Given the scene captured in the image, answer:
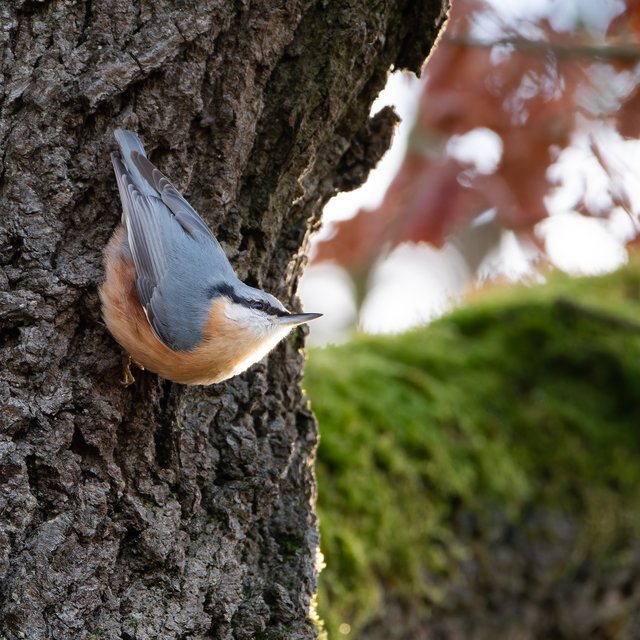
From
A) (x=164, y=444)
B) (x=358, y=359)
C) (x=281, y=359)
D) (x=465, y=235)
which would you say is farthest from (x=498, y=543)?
(x=465, y=235)

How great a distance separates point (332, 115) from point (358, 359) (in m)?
1.76

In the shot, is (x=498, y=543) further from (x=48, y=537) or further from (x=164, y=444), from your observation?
(x=48, y=537)

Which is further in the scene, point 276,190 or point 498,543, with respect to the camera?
point 498,543

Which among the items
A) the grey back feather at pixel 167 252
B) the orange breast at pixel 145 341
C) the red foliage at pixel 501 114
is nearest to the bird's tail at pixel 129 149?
the grey back feather at pixel 167 252

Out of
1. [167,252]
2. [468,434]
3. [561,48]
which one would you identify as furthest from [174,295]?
[561,48]

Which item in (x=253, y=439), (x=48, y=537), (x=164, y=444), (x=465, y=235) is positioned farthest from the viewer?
(x=465, y=235)

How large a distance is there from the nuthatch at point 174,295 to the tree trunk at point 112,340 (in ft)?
0.17

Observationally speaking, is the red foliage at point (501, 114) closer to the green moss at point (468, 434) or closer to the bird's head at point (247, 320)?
the green moss at point (468, 434)

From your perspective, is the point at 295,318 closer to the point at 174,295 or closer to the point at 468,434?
the point at 174,295

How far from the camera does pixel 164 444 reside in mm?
2037

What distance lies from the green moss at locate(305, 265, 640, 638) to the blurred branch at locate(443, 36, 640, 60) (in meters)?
1.16

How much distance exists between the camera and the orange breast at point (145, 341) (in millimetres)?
1975

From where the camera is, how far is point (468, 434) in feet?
11.7

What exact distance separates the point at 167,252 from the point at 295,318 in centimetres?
37
